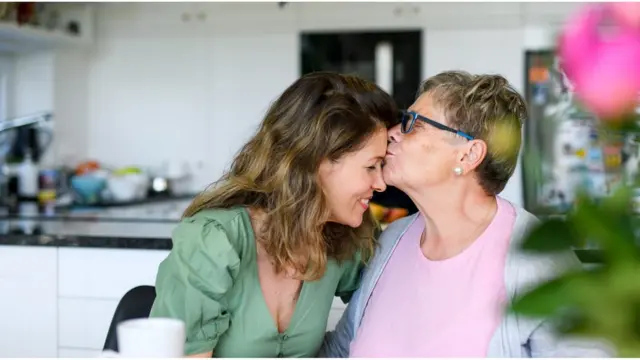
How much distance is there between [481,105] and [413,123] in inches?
5.2

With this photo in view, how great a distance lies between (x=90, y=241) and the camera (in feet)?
7.39

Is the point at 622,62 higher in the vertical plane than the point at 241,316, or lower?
higher

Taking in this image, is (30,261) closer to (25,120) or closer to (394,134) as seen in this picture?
(394,134)

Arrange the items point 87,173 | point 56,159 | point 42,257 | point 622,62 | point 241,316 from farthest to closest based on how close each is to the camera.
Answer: point 56,159 → point 87,173 → point 42,257 → point 241,316 → point 622,62

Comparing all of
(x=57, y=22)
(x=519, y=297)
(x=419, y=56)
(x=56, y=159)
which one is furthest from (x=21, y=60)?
(x=519, y=297)

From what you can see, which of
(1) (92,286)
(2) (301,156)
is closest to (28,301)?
(1) (92,286)

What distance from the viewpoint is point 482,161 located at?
144cm

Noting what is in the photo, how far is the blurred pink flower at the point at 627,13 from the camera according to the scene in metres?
0.26

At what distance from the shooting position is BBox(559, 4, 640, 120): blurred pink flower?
244mm

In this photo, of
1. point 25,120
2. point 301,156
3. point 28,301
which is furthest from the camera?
point 25,120

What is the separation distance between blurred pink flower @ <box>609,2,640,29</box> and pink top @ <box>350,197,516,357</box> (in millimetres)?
1046

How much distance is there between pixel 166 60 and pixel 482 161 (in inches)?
143

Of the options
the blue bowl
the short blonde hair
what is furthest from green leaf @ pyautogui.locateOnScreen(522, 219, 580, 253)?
the blue bowl

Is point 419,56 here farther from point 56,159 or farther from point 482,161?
point 482,161
